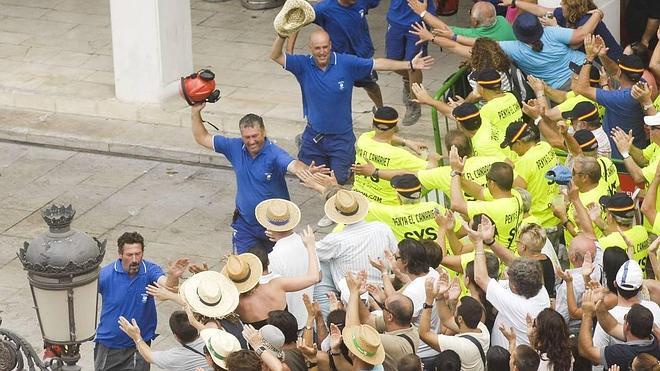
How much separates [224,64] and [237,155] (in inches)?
243

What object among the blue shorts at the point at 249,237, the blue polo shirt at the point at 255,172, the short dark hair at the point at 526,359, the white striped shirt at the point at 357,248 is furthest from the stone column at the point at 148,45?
the short dark hair at the point at 526,359

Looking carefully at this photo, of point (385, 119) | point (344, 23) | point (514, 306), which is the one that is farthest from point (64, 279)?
point (344, 23)

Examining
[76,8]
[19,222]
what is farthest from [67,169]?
[76,8]

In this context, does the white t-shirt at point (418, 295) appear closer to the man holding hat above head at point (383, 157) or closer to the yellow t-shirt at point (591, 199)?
the yellow t-shirt at point (591, 199)

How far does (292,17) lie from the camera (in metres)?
15.0

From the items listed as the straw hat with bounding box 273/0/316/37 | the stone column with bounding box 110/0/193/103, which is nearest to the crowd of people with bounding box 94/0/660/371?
the straw hat with bounding box 273/0/316/37

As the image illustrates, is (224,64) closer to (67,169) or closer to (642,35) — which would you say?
(67,169)

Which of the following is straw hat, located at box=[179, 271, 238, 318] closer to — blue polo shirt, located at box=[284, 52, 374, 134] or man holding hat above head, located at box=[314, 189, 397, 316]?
man holding hat above head, located at box=[314, 189, 397, 316]

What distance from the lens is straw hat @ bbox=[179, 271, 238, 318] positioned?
1066 cm

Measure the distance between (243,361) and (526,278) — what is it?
218 cm

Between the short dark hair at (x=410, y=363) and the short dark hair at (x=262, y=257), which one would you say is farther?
the short dark hair at (x=262, y=257)

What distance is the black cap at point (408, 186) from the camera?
12.0 meters

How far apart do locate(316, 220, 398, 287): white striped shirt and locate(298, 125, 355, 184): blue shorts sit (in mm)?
3246

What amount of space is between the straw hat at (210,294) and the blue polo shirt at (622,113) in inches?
187
